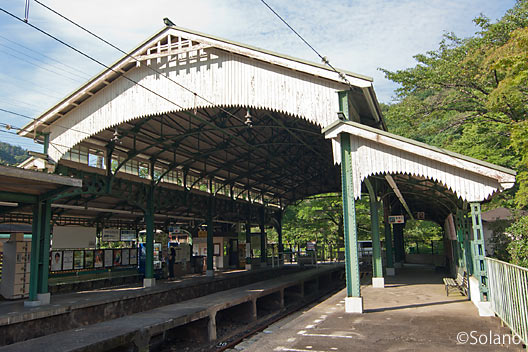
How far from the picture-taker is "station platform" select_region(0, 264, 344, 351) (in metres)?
8.10

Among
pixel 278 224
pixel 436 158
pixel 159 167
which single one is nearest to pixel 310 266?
pixel 278 224

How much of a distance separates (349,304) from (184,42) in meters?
9.42

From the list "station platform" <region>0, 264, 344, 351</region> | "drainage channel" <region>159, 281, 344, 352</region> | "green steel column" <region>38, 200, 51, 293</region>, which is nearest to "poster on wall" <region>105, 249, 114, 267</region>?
"station platform" <region>0, 264, 344, 351</region>

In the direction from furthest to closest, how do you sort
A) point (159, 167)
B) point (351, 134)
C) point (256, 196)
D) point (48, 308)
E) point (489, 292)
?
point (256, 196)
point (159, 167)
point (48, 308)
point (351, 134)
point (489, 292)

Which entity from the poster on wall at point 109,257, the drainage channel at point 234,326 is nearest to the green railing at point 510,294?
the drainage channel at point 234,326

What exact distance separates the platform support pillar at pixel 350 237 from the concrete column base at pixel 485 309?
8.19 ft

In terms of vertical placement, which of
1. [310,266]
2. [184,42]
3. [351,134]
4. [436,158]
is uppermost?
[184,42]

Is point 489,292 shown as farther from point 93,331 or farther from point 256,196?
point 256,196

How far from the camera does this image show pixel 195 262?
26891 millimetres

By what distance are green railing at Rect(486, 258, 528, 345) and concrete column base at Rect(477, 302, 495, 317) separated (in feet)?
0.52

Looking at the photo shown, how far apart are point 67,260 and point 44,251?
5599 millimetres

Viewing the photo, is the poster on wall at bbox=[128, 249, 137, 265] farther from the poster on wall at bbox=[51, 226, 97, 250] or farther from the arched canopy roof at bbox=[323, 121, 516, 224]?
the arched canopy roof at bbox=[323, 121, 516, 224]

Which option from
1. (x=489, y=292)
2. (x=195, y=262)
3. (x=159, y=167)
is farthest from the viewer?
(x=195, y=262)

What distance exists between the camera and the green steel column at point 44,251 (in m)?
12.6
